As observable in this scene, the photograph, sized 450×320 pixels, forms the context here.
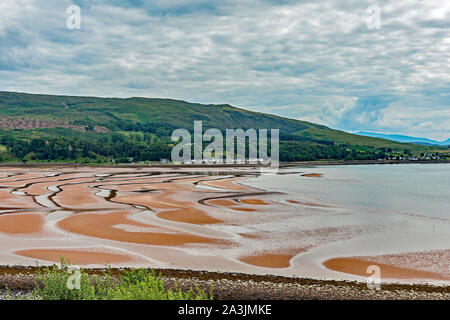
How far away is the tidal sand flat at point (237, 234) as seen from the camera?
2469cm

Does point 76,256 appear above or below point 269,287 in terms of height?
below

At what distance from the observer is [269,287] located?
19.8 m

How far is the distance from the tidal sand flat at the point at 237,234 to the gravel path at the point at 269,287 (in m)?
1.54

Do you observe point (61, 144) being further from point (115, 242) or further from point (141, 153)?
point (115, 242)

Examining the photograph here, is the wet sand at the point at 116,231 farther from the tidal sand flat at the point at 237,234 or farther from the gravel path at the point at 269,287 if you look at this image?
the gravel path at the point at 269,287

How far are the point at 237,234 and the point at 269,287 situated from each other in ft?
44.0

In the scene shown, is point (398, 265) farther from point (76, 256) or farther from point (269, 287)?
point (76, 256)

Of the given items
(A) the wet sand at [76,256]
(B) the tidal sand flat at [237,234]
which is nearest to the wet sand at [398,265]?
(B) the tidal sand flat at [237,234]

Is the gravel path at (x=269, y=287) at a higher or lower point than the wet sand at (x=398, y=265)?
higher

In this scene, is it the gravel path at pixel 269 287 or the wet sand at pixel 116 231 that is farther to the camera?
the wet sand at pixel 116 231

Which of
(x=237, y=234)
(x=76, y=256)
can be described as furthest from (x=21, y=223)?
(x=237, y=234)

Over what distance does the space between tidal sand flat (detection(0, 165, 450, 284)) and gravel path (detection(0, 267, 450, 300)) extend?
1545 millimetres
